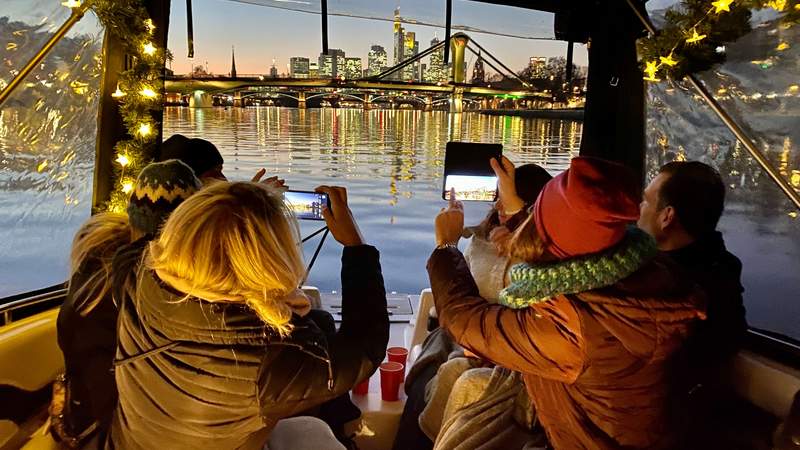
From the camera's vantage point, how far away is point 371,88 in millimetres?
3514

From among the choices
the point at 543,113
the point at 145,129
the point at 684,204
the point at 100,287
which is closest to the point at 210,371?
the point at 100,287

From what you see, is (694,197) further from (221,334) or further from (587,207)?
(221,334)

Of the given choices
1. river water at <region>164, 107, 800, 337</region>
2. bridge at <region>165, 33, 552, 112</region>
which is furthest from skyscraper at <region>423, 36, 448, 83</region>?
river water at <region>164, 107, 800, 337</region>

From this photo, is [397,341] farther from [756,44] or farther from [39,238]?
[756,44]

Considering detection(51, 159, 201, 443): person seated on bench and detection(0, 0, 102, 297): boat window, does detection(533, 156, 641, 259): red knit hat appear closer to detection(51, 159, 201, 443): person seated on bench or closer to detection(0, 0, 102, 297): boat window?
detection(51, 159, 201, 443): person seated on bench

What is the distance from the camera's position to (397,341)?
3131mm

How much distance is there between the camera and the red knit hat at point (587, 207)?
115cm

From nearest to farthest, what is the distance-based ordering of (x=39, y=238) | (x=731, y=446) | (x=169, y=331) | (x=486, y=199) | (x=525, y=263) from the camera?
1. (x=169, y=331)
2. (x=525, y=263)
3. (x=731, y=446)
4. (x=486, y=199)
5. (x=39, y=238)

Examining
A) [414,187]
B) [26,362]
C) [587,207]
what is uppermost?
[587,207]

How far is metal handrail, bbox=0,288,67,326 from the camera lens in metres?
2.19

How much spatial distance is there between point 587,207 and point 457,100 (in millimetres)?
2620

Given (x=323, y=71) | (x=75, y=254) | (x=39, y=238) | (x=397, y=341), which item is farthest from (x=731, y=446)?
(x=39, y=238)

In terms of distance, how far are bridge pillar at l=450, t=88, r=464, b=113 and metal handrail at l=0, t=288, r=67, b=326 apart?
90.6 inches

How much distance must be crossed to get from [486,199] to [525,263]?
1298 millimetres
